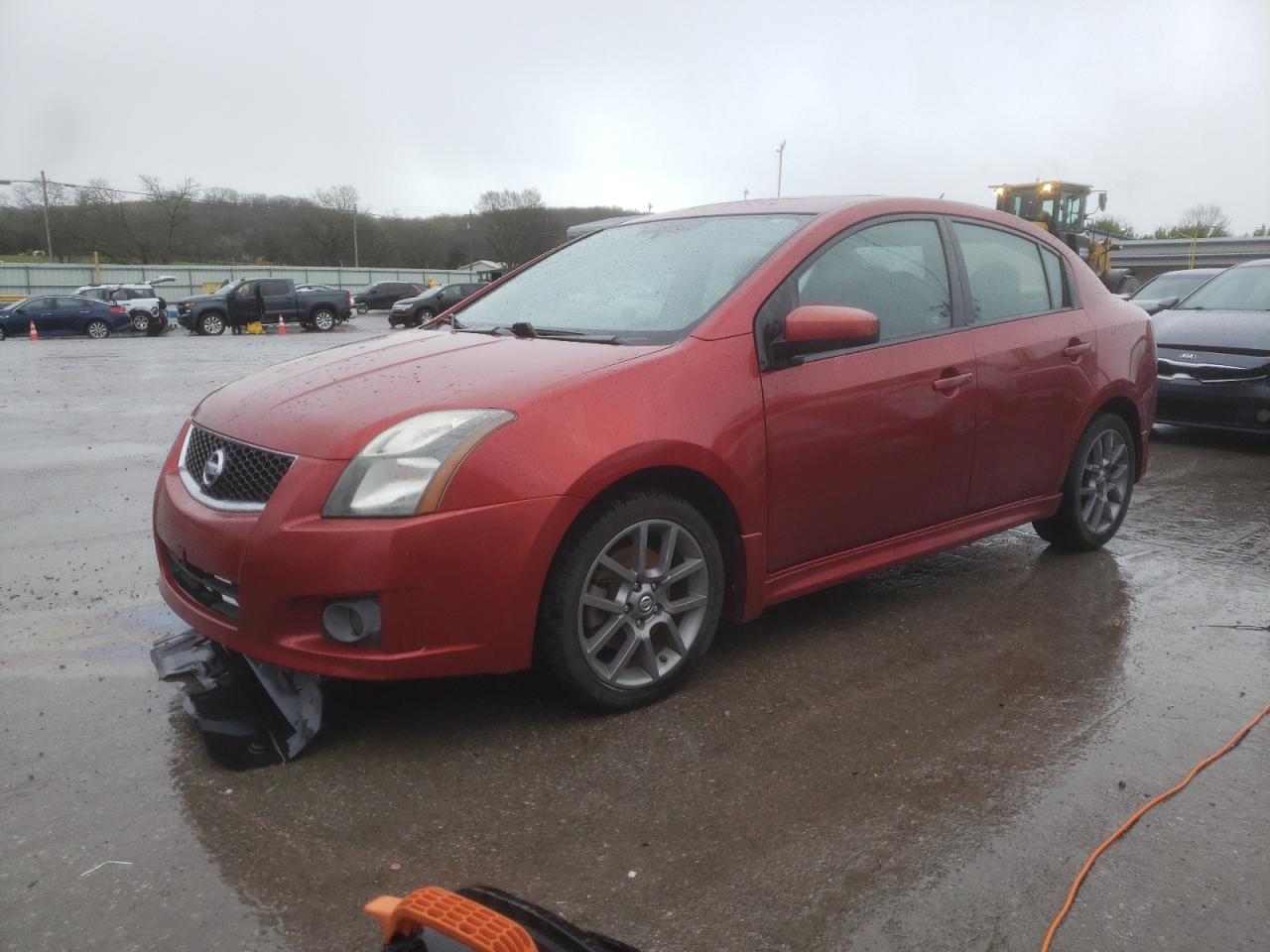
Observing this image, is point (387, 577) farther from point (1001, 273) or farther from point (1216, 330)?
point (1216, 330)

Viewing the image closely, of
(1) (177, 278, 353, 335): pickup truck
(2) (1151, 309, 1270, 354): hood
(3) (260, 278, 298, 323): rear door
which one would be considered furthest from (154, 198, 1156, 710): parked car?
(3) (260, 278, 298, 323): rear door

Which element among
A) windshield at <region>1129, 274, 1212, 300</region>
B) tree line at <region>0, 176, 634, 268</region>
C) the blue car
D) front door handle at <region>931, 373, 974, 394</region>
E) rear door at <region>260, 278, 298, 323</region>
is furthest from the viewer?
tree line at <region>0, 176, 634, 268</region>

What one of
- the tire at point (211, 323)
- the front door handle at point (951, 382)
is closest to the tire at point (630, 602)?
the front door handle at point (951, 382)

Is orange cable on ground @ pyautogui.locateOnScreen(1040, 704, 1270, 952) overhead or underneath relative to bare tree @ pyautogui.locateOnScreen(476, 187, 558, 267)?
underneath

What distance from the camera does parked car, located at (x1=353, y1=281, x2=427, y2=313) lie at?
4475 cm

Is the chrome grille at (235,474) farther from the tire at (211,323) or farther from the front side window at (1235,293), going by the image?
the tire at (211,323)

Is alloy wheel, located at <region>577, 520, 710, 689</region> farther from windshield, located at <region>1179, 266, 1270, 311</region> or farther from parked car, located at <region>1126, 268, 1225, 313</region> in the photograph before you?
parked car, located at <region>1126, 268, 1225, 313</region>

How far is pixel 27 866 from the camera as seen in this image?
2385 mm

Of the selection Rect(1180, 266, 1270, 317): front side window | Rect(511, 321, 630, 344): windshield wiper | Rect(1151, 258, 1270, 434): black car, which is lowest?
Rect(1151, 258, 1270, 434): black car

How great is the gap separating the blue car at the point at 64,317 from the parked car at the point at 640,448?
95.9 feet

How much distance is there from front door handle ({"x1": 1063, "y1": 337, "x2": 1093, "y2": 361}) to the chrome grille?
3.36 metres

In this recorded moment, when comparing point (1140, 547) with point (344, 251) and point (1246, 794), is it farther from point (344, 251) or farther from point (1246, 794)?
point (344, 251)

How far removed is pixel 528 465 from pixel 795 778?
1.14 m

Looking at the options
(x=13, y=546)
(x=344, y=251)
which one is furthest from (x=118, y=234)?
(x=13, y=546)
